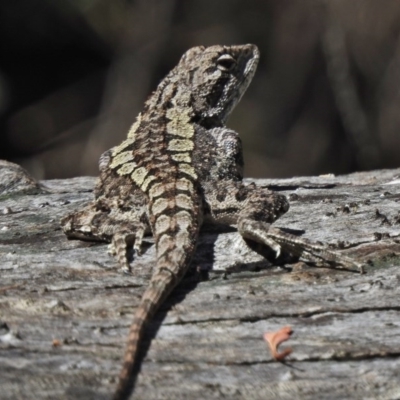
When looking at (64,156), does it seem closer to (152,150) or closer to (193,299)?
(152,150)

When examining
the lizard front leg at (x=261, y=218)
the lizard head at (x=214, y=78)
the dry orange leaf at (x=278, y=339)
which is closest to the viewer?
the dry orange leaf at (x=278, y=339)

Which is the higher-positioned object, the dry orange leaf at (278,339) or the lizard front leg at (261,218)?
the lizard front leg at (261,218)

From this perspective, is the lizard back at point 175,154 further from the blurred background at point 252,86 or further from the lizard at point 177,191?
the blurred background at point 252,86

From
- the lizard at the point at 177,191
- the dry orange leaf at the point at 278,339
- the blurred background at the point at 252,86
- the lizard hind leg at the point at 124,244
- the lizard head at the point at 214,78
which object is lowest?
the dry orange leaf at the point at 278,339

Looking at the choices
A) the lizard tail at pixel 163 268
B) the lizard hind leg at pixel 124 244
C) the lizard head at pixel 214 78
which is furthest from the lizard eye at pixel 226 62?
Result: the lizard hind leg at pixel 124 244

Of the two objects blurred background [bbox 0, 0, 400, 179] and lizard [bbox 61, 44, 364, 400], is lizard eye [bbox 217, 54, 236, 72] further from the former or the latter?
blurred background [bbox 0, 0, 400, 179]

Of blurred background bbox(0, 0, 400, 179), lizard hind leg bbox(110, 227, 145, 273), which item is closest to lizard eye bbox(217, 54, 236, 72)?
lizard hind leg bbox(110, 227, 145, 273)

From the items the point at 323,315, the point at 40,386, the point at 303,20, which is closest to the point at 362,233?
the point at 323,315

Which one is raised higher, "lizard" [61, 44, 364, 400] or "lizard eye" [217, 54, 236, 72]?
"lizard eye" [217, 54, 236, 72]
